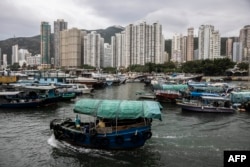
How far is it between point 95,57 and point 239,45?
83.8 m

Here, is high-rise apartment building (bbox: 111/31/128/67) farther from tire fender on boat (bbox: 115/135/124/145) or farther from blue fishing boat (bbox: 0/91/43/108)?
tire fender on boat (bbox: 115/135/124/145)

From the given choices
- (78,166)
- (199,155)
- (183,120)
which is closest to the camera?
(78,166)

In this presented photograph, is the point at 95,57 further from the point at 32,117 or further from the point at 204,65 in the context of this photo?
the point at 32,117

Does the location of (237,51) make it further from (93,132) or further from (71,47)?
(93,132)

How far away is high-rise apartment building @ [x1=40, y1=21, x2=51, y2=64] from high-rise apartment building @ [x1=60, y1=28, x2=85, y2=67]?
917 inches

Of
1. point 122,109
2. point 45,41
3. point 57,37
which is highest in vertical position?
point 57,37

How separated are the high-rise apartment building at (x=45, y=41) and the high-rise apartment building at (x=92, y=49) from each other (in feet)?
103

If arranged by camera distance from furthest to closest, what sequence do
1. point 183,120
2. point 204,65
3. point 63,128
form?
point 204,65 → point 183,120 → point 63,128

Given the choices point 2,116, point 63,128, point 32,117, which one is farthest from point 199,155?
point 2,116

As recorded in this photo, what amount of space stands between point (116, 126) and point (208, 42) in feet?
425

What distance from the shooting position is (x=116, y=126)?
699 inches

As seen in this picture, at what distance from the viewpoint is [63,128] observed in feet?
63.0

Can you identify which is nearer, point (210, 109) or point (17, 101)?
point (210, 109)

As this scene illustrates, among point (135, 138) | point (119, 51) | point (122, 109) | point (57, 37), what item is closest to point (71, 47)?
point (119, 51)
